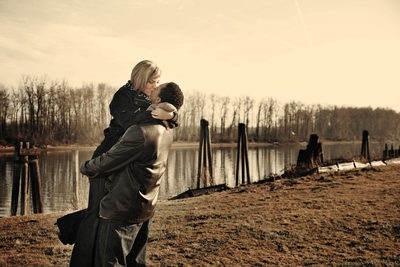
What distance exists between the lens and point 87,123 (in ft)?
169

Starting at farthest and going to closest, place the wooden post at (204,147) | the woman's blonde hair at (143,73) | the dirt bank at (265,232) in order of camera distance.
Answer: the wooden post at (204,147)
the dirt bank at (265,232)
the woman's blonde hair at (143,73)

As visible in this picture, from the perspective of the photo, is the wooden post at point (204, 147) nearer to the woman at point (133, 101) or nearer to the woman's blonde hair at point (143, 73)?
the woman at point (133, 101)

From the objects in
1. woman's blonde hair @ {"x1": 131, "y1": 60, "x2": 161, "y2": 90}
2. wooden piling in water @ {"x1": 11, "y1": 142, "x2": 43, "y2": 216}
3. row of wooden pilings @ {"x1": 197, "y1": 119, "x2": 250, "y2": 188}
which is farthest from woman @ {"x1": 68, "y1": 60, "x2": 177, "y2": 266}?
row of wooden pilings @ {"x1": 197, "y1": 119, "x2": 250, "y2": 188}

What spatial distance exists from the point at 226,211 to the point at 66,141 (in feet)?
149

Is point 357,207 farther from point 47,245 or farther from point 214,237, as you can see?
point 47,245

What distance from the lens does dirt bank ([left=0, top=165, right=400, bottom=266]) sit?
14.5 feet

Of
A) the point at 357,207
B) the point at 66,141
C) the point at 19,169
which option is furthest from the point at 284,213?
the point at 66,141

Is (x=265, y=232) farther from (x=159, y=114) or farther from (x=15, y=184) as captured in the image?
(x=15, y=184)

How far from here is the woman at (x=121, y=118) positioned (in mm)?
2332

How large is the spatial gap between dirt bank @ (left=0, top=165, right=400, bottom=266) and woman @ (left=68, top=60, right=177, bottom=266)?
7.02 ft

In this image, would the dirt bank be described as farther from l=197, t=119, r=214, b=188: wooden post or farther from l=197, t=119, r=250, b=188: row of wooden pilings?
l=197, t=119, r=214, b=188: wooden post

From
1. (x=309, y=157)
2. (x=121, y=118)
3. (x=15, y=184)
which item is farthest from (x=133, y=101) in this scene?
(x=309, y=157)

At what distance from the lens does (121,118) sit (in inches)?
96.3

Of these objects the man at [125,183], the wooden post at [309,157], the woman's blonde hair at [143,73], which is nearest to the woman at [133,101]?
the woman's blonde hair at [143,73]
